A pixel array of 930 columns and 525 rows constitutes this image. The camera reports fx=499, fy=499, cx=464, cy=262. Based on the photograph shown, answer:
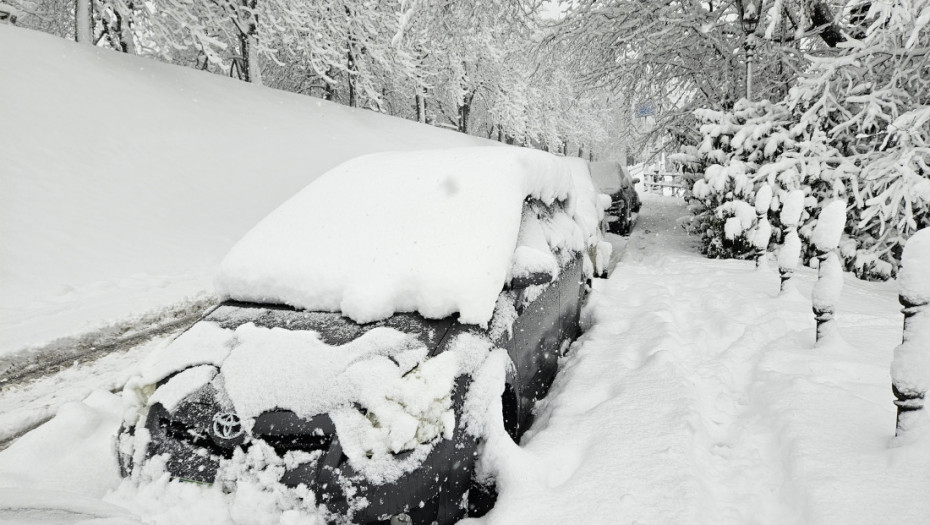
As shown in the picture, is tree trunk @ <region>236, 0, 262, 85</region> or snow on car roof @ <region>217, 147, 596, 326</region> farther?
tree trunk @ <region>236, 0, 262, 85</region>

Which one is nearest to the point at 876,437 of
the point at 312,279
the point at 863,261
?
the point at 312,279

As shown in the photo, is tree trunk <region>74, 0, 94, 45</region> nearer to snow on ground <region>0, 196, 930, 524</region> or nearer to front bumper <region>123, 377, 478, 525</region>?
snow on ground <region>0, 196, 930, 524</region>

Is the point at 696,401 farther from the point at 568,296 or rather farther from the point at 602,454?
the point at 568,296

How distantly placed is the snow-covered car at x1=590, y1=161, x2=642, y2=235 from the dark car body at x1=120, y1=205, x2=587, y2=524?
322 inches

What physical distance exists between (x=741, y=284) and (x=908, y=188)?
2.13m

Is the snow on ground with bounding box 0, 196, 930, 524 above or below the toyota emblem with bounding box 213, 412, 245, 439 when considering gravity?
below

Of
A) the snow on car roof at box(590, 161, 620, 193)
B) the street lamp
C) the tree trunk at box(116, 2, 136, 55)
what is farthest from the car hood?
the tree trunk at box(116, 2, 136, 55)

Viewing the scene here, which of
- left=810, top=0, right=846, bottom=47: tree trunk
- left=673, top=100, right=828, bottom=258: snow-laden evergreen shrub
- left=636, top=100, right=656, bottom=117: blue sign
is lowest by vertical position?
left=673, top=100, right=828, bottom=258: snow-laden evergreen shrub

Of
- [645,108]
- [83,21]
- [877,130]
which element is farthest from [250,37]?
[877,130]

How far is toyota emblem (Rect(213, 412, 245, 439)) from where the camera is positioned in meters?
1.99

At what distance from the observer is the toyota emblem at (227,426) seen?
199 centimetres

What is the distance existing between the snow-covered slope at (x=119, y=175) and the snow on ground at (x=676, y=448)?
3.43m

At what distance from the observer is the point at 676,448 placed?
2.49 meters

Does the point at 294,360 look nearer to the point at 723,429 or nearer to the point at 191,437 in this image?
the point at 191,437
